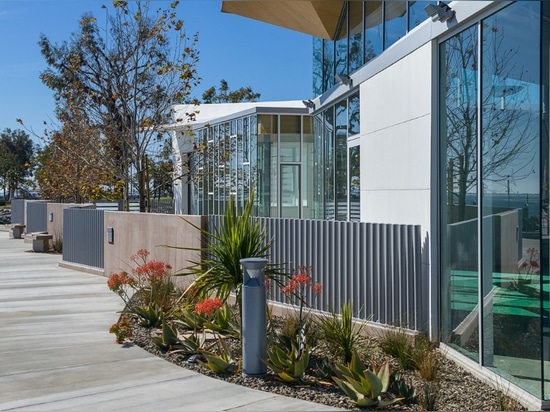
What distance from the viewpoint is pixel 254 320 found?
25.1ft

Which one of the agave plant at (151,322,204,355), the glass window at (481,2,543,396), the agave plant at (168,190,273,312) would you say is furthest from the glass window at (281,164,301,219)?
the glass window at (481,2,543,396)

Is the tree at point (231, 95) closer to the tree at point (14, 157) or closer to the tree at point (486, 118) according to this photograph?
the tree at point (14, 157)

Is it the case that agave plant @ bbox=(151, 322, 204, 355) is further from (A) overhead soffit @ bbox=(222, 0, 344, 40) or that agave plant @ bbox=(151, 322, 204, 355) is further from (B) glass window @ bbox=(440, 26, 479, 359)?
(A) overhead soffit @ bbox=(222, 0, 344, 40)

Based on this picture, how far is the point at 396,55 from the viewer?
409 inches

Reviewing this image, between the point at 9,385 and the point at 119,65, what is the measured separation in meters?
14.4

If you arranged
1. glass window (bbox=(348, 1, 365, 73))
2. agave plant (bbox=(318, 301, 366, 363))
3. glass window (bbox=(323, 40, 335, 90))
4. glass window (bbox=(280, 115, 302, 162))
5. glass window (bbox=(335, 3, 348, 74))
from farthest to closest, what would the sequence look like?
glass window (bbox=(280, 115, 302, 162)), glass window (bbox=(323, 40, 335, 90)), glass window (bbox=(335, 3, 348, 74)), glass window (bbox=(348, 1, 365, 73)), agave plant (bbox=(318, 301, 366, 363))

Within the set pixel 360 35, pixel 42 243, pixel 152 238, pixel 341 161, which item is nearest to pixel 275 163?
pixel 341 161

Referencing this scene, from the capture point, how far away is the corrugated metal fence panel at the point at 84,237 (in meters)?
18.2

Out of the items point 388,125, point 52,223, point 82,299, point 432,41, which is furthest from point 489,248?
point 52,223

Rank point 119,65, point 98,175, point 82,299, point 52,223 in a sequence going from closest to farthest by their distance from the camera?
point 82,299 < point 119,65 < point 98,175 < point 52,223

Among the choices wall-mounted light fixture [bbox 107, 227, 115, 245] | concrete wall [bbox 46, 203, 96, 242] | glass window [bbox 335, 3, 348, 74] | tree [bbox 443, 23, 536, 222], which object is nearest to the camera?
tree [bbox 443, 23, 536, 222]

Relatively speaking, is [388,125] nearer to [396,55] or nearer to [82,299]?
[396,55]

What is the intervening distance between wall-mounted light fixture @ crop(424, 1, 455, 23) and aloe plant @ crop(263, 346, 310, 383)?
14.1 feet

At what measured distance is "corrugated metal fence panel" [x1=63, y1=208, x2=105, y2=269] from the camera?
718 inches
